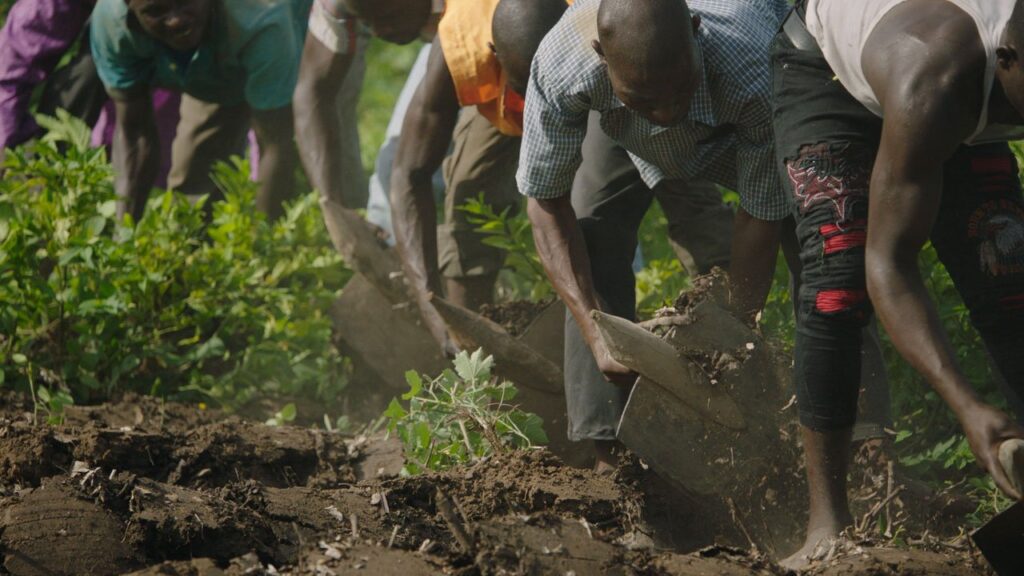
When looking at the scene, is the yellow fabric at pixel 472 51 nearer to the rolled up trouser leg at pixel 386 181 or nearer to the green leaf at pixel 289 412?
the green leaf at pixel 289 412

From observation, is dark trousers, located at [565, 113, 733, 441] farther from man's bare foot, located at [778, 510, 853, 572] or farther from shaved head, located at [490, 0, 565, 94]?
man's bare foot, located at [778, 510, 853, 572]

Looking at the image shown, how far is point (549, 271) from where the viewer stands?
4.09m

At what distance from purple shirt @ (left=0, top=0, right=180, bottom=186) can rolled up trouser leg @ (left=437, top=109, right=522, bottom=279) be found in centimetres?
191

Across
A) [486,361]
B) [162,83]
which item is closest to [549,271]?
[486,361]

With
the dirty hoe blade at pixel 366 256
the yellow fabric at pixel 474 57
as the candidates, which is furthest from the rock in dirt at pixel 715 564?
the dirty hoe blade at pixel 366 256

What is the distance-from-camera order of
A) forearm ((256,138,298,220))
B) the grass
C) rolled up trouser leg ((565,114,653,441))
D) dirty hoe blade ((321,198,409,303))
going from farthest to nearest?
the grass, forearm ((256,138,298,220)), dirty hoe blade ((321,198,409,303)), rolled up trouser leg ((565,114,653,441))

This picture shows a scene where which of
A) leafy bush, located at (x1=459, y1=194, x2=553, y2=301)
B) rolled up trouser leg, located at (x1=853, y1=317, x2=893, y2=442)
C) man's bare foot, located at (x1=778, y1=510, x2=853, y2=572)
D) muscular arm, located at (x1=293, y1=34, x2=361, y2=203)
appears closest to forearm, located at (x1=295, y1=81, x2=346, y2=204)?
muscular arm, located at (x1=293, y1=34, x2=361, y2=203)

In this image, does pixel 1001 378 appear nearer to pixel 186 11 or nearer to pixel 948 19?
pixel 948 19

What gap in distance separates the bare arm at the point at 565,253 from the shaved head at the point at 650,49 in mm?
481

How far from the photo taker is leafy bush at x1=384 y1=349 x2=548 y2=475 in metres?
3.90

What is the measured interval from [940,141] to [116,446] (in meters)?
2.26

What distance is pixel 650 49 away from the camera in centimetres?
359

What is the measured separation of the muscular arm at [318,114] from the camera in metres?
5.76

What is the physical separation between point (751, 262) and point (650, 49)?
0.74 metres
